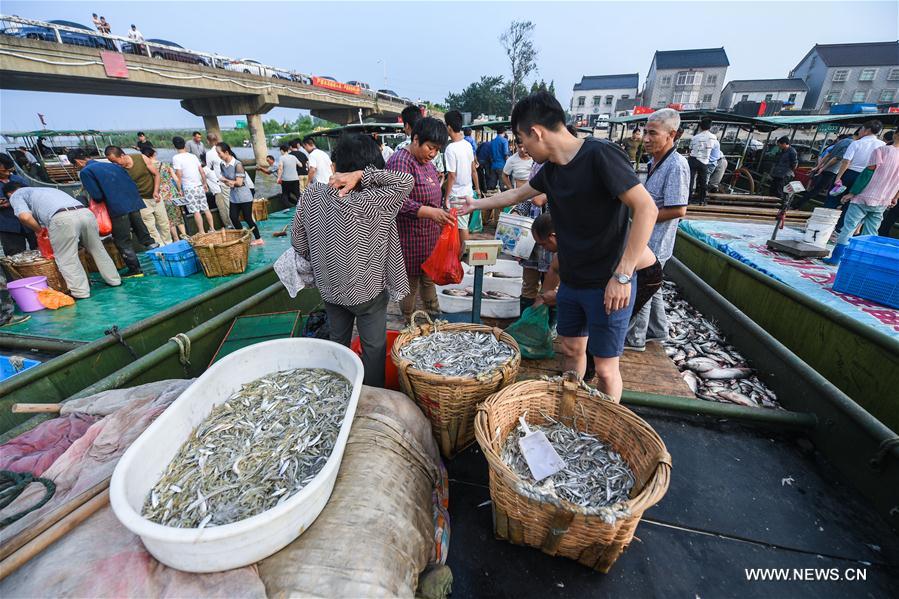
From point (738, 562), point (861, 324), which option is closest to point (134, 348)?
point (738, 562)

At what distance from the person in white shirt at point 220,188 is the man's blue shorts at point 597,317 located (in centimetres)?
741

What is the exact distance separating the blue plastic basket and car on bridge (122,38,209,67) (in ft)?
73.2

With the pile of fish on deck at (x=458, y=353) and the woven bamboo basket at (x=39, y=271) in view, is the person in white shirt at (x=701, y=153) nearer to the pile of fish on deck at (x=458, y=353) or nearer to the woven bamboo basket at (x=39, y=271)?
the pile of fish on deck at (x=458, y=353)

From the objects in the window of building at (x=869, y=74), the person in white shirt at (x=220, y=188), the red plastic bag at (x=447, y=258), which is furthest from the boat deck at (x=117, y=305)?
the window of building at (x=869, y=74)

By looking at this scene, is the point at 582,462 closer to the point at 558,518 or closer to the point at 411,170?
the point at 558,518

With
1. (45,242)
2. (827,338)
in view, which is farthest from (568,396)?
(45,242)

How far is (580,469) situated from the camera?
2219 mm

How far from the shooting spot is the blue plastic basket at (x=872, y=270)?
451cm

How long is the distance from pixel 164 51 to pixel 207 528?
862 inches

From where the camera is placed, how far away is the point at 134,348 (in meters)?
3.83

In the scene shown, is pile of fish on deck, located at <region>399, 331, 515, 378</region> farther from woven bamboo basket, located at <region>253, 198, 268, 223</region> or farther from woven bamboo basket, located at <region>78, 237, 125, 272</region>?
woven bamboo basket, located at <region>253, 198, 268, 223</region>

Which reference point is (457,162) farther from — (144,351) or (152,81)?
(152,81)

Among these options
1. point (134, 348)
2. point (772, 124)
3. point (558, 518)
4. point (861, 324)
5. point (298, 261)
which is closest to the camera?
point (558, 518)

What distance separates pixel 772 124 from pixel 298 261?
18104 millimetres
